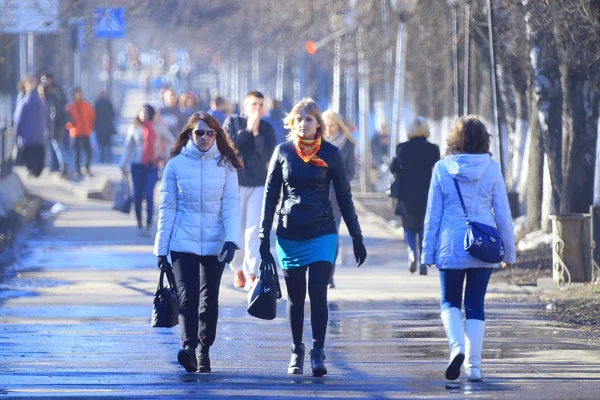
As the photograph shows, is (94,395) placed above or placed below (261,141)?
below

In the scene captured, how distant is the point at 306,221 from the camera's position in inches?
329

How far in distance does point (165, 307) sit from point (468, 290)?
1.81 meters

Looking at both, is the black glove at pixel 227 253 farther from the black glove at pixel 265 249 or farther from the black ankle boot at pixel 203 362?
the black ankle boot at pixel 203 362

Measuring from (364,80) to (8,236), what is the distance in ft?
52.5

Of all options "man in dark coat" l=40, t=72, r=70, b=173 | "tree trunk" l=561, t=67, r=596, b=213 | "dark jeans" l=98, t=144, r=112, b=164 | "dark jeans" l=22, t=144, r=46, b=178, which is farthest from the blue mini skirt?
"dark jeans" l=98, t=144, r=112, b=164

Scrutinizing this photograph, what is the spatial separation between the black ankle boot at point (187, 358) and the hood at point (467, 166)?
1868 millimetres

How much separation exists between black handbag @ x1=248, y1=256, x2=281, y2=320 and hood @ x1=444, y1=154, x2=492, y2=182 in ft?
3.99

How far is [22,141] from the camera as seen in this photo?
75.8 feet

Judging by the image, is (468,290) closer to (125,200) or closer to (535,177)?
(535,177)

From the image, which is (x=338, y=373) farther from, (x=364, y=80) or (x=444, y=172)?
(x=364, y=80)

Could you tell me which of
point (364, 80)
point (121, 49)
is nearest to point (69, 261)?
point (364, 80)

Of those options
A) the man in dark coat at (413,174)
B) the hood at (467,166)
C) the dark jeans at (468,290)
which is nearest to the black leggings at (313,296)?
the dark jeans at (468,290)

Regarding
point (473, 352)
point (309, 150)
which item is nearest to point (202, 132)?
point (309, 150)

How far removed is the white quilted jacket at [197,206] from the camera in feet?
28.1
